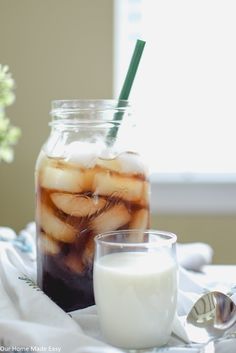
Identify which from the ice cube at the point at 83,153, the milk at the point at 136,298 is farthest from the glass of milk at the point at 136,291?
the ice cube at the point at 83,153

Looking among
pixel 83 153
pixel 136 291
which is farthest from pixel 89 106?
pixel 136 291

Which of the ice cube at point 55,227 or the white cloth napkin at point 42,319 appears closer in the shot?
the white cloth napkin at point 42,319

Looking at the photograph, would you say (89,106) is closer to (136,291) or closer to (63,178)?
(63,178)

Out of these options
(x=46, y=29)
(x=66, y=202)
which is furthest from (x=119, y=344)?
(x=46, y=29)

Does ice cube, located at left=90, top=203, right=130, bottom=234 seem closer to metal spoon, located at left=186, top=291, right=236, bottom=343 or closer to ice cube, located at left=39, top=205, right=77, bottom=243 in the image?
ice cube, located at left=39, top=205, right=77, bottom=243

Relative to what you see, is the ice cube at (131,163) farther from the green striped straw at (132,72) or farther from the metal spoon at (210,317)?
the metal spoon at (210,317)
